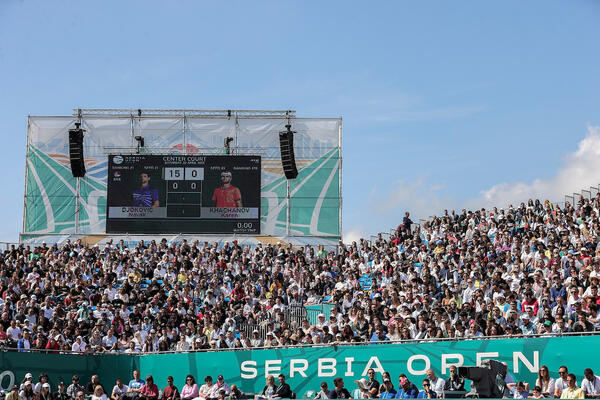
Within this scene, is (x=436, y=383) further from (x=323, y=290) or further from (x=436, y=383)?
(x=323, y=290)

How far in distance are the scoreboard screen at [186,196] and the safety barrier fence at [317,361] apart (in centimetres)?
1646

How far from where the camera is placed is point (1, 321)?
82.6ft

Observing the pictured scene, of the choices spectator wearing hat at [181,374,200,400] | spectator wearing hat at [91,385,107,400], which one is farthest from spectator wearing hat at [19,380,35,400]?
spectator wearing hat at [181,374,200,400]

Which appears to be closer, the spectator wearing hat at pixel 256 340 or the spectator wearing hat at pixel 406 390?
the spectator wearing hat at pixel 406 390

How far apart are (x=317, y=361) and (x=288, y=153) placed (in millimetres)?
22010

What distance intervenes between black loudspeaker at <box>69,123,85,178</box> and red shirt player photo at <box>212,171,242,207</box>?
7.31m

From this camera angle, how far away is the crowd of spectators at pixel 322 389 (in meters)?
16.1

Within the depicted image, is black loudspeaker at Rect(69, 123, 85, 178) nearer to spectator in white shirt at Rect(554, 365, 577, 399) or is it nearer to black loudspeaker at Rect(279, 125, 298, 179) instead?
black loudspeaker at Rect(279, 125, 298, 179)

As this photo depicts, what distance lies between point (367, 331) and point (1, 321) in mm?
10961

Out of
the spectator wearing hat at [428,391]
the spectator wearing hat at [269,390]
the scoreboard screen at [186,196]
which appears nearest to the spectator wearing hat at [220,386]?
the spectator wearing hat at [269,390]

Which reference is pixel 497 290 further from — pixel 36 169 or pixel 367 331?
pixel 36 169

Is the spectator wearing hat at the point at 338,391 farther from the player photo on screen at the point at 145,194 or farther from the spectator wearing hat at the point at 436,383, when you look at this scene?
the player photo on screen at the point at 145,194

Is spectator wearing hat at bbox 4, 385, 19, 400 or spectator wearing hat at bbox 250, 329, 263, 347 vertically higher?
spectator wearing hat at bbox 250, 329, 263, 347

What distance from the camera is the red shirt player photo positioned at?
40344 mm
